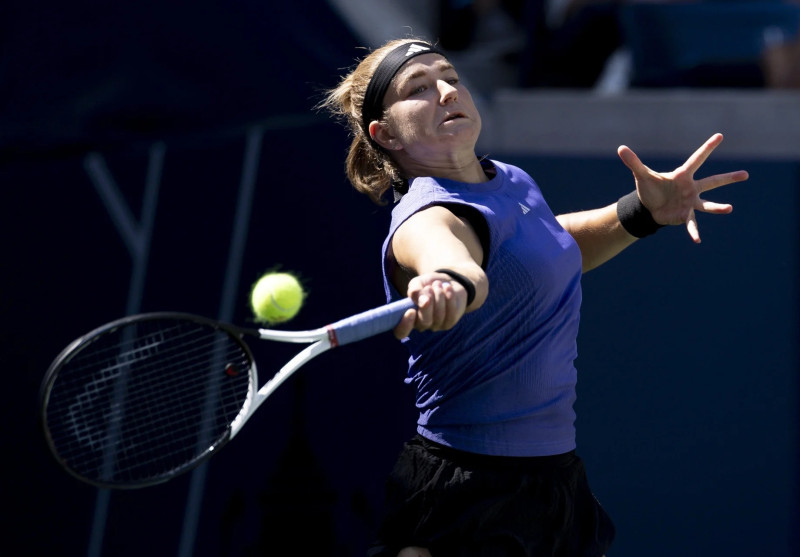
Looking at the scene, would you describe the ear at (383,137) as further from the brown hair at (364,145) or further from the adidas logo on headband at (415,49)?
the adidas logo on headband at (415,49)

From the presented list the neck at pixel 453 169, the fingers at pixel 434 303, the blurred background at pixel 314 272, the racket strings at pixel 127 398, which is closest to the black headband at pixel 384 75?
the neck at pixel 453 169

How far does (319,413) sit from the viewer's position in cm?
348

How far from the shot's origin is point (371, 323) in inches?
73.0

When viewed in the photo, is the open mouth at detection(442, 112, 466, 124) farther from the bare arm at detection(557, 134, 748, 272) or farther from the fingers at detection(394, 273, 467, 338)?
the fingers at detection(394, 273, 467, 338)

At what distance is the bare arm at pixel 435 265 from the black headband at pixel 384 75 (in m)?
0.34

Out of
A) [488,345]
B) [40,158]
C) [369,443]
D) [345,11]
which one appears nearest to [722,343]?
[369,443]

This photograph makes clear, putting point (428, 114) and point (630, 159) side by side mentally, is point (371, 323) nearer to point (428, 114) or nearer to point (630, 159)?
point (428, 114)

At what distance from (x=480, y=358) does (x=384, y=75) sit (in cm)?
56

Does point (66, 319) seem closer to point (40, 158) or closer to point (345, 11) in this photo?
point (40, 158)

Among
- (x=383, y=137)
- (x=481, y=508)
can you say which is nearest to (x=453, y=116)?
(x=383, y=137)

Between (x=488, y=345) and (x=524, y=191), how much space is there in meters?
0.32

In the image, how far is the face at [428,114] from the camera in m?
2.12

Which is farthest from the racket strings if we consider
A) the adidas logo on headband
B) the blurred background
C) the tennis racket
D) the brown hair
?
the adidas logo on headband

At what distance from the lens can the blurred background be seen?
2.95m
